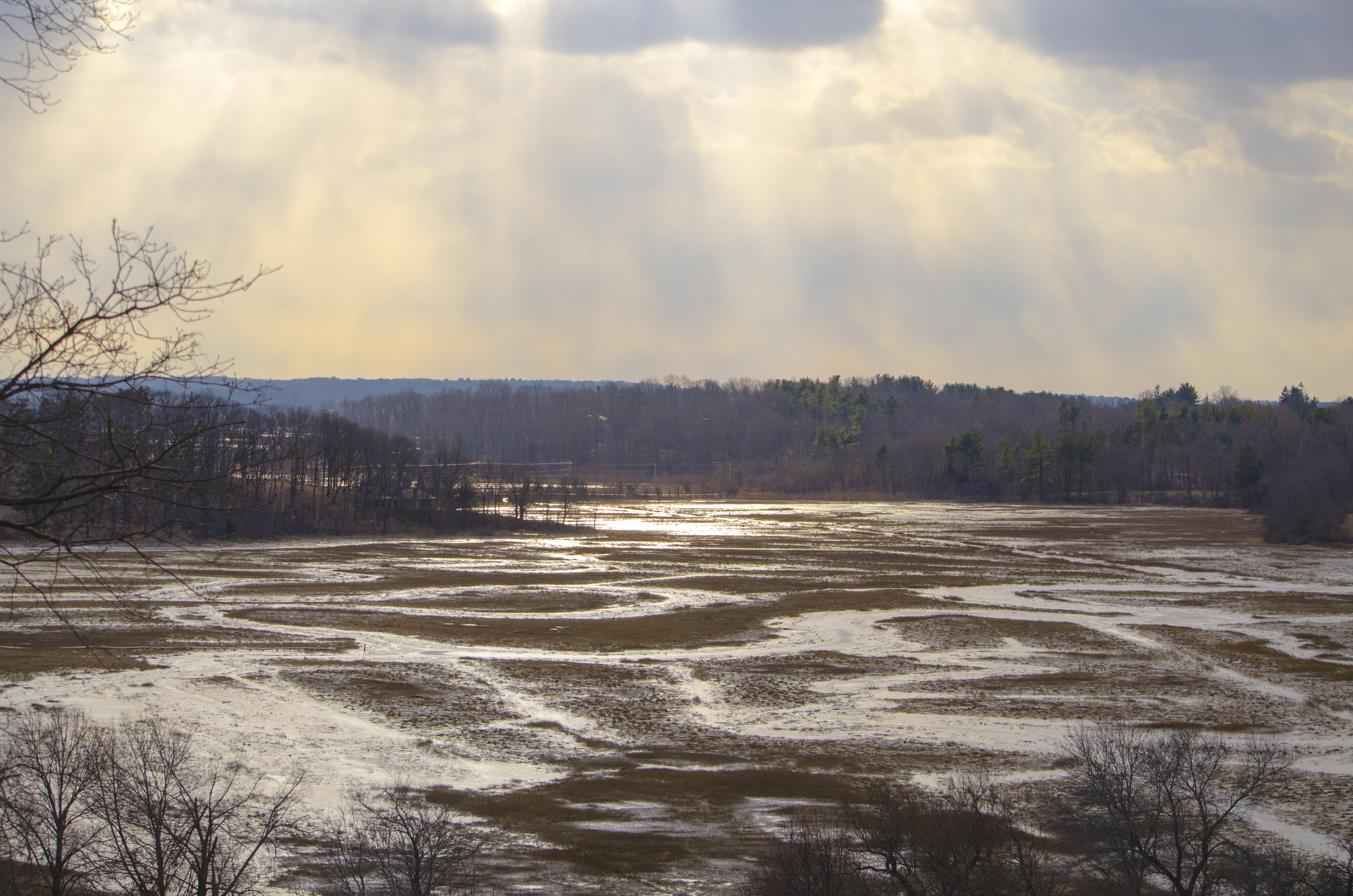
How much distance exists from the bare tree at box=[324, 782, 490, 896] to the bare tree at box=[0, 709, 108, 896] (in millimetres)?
3243

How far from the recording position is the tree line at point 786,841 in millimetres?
12328

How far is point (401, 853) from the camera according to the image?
12.8 metres

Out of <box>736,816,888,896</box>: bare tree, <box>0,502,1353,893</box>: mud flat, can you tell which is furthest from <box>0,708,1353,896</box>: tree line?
<box>0,502,1353,893</box>: mud flat

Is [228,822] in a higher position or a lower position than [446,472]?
lower

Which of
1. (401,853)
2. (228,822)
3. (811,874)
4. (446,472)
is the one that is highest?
(446,472)

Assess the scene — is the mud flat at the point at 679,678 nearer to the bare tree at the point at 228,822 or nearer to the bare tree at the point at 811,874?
the bare tree at the point at 228,822

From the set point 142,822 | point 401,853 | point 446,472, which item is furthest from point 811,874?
point 446,472

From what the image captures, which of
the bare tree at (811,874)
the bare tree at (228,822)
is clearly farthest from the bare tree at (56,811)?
the bare tree at (811,874)

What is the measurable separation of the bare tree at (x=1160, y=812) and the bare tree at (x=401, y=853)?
8873mm

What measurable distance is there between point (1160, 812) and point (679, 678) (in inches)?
704

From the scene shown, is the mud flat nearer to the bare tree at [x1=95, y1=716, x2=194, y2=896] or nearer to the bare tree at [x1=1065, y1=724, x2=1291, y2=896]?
the bare tree at [x1=1065, y1=724, x2=1291, y2=896]

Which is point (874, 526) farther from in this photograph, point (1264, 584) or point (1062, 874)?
point (1062, 874)

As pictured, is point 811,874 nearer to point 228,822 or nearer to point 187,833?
point 187,833

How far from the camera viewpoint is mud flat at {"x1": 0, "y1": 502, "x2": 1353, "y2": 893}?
63.0 ft
